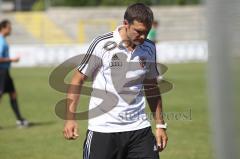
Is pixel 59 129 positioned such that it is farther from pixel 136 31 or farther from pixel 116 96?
pixel 136 31

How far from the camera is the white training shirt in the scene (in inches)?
155

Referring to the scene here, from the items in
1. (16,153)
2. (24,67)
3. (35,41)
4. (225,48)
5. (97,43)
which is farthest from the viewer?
(35,41)

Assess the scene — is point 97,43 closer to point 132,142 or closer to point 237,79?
point 132,142

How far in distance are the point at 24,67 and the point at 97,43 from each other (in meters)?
24.5

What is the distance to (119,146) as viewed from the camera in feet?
13.1

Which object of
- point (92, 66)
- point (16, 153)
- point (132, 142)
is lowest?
point (16, 153)

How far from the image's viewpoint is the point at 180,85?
19.0 m

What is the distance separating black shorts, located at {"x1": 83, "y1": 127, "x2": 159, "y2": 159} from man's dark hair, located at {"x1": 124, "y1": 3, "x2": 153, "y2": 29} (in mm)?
789

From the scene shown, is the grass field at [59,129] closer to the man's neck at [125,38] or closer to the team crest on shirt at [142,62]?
the team crest on shirt at [142,62]

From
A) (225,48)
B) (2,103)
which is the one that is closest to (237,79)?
(225,48)

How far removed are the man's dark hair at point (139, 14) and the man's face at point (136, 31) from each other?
2cm

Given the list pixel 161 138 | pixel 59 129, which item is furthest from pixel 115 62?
pixel 59 129

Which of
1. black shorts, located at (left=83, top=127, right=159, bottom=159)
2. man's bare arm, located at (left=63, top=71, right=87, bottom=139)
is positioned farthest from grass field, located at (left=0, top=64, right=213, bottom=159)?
man's bare arm, located at (left=63, top=71, right=87, bottom=139)

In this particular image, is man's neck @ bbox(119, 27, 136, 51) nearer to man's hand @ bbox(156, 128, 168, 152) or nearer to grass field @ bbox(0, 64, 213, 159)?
man's hand @ bbox(156, 128, 168, 152)
